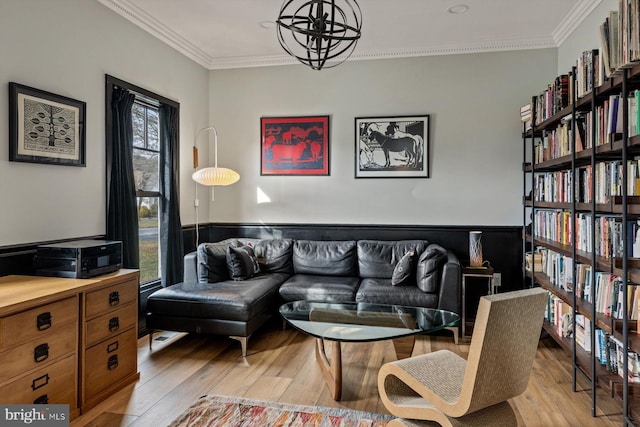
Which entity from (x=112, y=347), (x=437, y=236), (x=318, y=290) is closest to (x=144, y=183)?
(x=112, y=347)

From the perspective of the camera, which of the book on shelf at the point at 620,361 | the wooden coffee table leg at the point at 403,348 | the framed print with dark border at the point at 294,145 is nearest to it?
the book on shelf at the point at 620,361

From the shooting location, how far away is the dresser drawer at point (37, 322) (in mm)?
2080

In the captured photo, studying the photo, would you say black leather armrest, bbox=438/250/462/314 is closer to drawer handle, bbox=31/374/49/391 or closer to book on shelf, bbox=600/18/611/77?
book on shelf, bbox=600/18/611/77

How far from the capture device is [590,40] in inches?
143

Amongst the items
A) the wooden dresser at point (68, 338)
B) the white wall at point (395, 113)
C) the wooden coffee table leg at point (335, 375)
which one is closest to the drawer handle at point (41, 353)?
the wooden dresser at point (68, 338)

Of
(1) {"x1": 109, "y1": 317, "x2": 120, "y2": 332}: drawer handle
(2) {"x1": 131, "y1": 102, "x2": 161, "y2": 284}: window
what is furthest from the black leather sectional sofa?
(1) {"x1": 109, "y1": 317, "x2": 120, "y2": 332}: drawer handle

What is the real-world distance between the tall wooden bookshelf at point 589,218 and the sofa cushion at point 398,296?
983 millimetres

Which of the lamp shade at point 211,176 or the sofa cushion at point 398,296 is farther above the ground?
the lamp shade at point 211,176

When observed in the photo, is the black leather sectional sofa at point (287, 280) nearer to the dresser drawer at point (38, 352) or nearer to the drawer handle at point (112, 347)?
the drawer handle at point (112, 347)

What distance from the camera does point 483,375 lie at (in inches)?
70.0

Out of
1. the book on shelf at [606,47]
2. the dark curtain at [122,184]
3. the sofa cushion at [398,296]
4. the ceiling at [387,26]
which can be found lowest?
the sofa cushion at [398,296]

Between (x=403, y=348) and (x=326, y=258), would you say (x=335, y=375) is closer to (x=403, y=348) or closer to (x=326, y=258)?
(x=403, y=348)

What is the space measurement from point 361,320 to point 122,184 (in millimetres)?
2290

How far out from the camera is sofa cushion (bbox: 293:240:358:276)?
15.2ft
